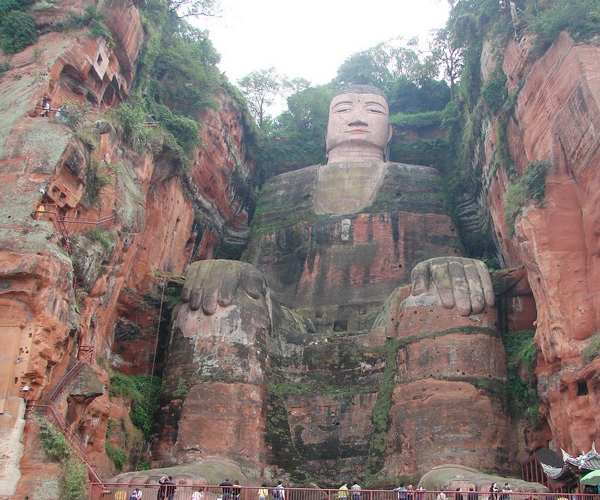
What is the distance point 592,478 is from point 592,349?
3690 mm

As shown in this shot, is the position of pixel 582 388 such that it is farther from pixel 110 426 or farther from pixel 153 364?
pixel 153 364

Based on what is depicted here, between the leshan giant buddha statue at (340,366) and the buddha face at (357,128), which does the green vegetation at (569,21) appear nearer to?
the leshan giant buddha statue at (340,366)

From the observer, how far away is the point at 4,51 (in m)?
19.5

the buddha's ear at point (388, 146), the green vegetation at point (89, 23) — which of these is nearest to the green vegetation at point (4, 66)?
the green vegetation at point (89, 23)

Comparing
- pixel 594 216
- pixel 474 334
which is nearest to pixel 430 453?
pixel 474 334

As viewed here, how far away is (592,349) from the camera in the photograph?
15531 millimetres

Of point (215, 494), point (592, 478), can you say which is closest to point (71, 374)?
point (215, 494)

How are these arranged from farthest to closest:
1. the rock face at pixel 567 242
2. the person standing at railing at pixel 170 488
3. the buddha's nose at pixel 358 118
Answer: the buddha's nose at pixel 358 118
the rock face at pixel 567 242
the person standing at railing at pixel 170 488

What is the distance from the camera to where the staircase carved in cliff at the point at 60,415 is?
13766mm

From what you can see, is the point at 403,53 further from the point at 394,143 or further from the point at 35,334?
the point at 35,334

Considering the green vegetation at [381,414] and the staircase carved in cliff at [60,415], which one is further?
the green vegetation at [381,414]

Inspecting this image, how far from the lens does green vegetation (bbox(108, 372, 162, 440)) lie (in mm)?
18000

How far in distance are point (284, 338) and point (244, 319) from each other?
1.55m

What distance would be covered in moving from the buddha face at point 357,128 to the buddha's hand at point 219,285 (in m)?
10.1
